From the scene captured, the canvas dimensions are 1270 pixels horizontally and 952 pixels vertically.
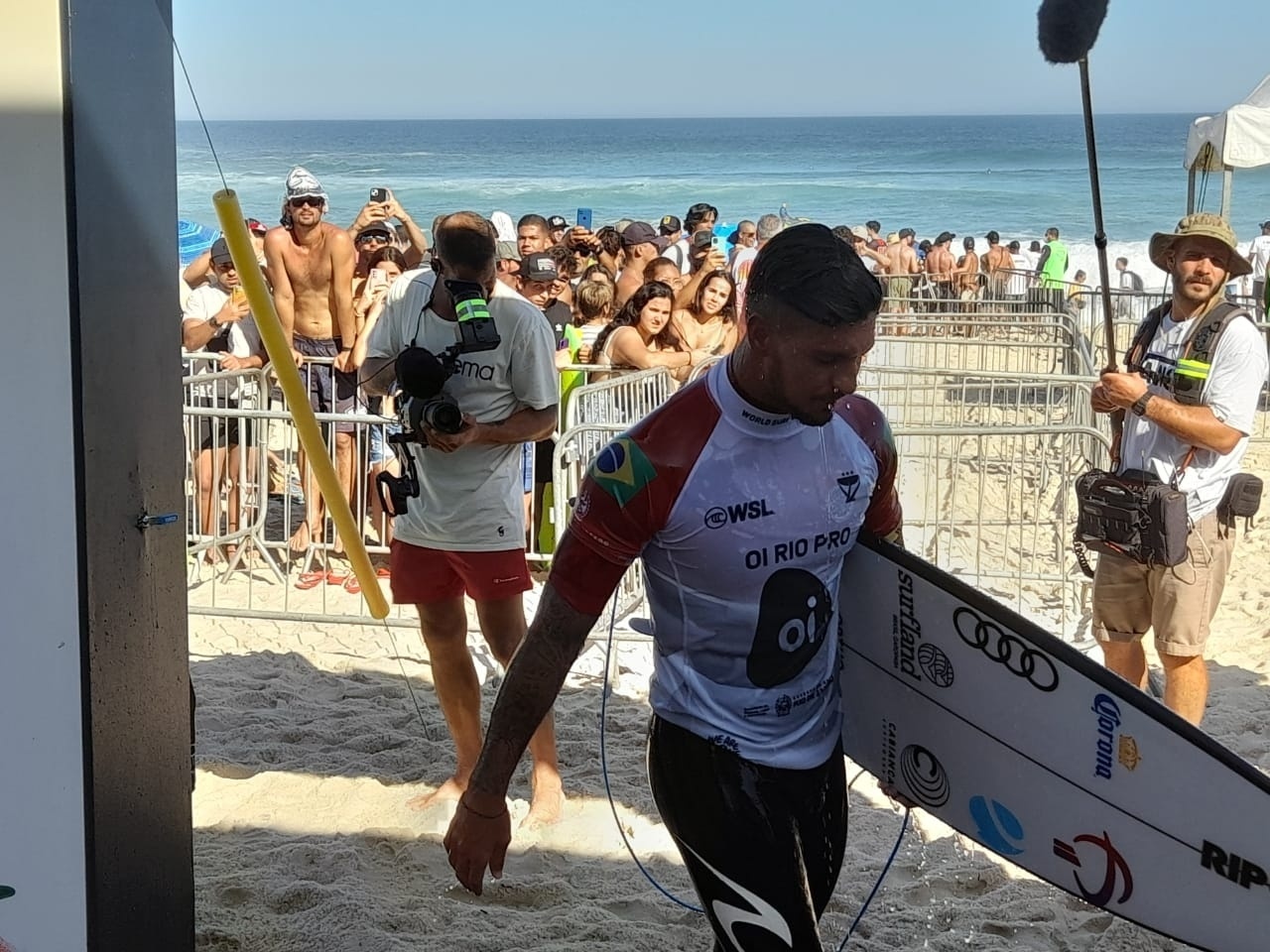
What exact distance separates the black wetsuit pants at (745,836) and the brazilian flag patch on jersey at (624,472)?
1.69 ft

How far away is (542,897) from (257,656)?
9.29 feet

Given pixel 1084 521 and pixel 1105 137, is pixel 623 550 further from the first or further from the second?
pixel 1105 137

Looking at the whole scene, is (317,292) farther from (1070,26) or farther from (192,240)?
(192,240)

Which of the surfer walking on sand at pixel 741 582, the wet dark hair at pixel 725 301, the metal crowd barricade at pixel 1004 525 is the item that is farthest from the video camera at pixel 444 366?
the wet dark hair at pixel 725 301

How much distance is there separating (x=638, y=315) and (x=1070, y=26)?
4.94 meters

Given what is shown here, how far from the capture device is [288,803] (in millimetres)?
4863

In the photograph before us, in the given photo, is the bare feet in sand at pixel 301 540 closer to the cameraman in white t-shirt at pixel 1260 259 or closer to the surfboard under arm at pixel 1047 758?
the surfboard under arm at pixel 1047 758

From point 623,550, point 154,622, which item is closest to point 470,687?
point 154,622

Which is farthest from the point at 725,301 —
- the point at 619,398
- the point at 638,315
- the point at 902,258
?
the point at 902,258

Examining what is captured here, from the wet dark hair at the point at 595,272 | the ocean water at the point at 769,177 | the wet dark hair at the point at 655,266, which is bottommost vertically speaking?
the wet dark hair at the point at 595,272

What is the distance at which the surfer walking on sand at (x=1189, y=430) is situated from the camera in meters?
4.65

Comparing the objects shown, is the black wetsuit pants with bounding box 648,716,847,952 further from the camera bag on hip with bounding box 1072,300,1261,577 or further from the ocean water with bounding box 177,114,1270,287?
the ocean water with bounding box 177,114,1270,287

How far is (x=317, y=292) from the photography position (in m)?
8.22

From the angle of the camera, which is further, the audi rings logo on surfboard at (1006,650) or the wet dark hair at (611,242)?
the wet dark hair at (611,242)
